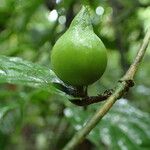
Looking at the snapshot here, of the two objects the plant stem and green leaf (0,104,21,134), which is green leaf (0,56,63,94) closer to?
the plant stem

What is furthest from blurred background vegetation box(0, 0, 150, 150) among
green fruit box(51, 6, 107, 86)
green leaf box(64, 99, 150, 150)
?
green fruit box(51, 6, 107, 86)

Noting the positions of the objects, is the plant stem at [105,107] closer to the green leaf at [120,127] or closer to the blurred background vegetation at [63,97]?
the blurred background vegetation at [63,97]

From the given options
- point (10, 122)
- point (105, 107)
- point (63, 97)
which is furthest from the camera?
point (10, 122)

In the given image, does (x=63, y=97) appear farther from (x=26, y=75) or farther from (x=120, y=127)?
(x=120, y=127)

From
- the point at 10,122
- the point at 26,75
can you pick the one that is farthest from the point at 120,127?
the point at 26,75

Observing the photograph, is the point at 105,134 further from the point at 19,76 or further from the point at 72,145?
the point at 72,145

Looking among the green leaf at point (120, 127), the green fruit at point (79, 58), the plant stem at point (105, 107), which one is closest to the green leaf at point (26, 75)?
the green fruit at point (79, 58)
